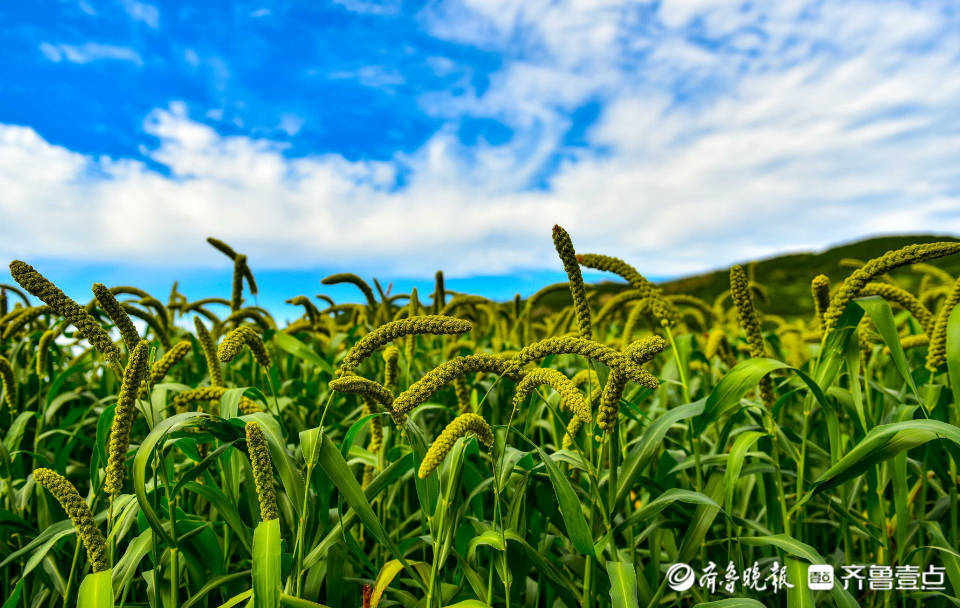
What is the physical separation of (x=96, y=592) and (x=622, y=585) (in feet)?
4.61

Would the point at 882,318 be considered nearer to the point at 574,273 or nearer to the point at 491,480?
the point at 574,273

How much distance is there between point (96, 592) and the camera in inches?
56.2

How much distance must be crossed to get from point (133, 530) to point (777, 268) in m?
47.4

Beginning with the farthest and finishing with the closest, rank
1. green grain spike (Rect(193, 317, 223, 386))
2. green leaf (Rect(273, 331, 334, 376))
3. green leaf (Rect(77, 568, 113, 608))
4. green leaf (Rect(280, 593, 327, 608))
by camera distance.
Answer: green leaf (Rect(273, 331, 334, 376)) → green grain spike (Rect(193, 317, 223, 386)) → green leaf (Rect(280, 593, 327, 608)) → green leaf (Rect(77, 568, 113, 608))

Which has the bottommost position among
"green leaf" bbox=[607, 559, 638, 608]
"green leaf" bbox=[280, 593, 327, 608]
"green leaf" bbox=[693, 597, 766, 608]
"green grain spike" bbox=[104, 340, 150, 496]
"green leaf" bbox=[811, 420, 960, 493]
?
"green leaf" bbox=[693, 597, 766, 608]

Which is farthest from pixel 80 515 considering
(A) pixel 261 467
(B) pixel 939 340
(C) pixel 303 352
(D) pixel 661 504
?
(B) pixel 939 340

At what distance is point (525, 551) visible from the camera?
74.0 inches

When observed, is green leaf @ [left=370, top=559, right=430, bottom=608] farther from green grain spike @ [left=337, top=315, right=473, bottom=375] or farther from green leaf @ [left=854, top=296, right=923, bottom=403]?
green leaf @ [left=854, top=296, right=923, bottom=403]

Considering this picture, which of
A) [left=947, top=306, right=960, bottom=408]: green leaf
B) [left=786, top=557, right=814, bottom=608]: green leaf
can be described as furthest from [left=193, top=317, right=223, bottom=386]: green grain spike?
[left=947, top=306, right=960, bottom=408]: green leaf

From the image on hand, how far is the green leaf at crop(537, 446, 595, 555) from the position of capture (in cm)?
161

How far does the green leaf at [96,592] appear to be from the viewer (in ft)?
4.65

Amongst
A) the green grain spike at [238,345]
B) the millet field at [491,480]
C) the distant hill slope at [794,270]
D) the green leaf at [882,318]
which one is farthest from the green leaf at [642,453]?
the distant hill slope at [794,270]

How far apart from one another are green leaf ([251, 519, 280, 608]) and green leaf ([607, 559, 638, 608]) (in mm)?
940

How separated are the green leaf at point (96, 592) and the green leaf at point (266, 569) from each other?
0.34 metres
